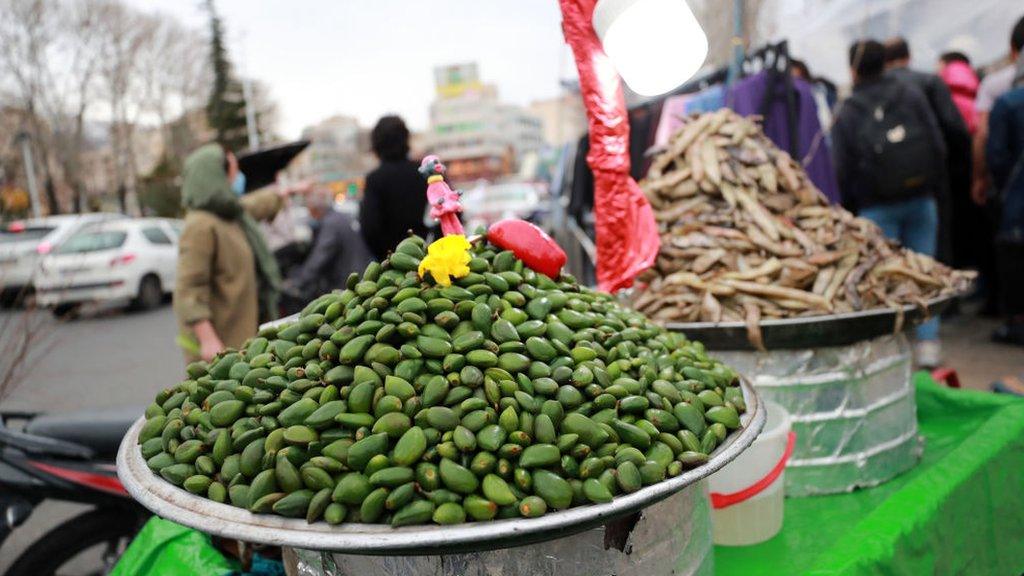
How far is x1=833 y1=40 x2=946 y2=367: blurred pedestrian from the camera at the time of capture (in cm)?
405

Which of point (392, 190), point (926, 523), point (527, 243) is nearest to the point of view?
point (527, 243)

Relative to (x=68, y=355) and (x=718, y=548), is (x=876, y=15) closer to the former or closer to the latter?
(x=718, y=548)

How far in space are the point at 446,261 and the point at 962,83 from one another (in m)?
5.79

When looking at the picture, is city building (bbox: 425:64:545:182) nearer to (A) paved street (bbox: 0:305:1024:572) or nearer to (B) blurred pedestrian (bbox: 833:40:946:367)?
(A) paved street (bbox: 0:305:1024:572)

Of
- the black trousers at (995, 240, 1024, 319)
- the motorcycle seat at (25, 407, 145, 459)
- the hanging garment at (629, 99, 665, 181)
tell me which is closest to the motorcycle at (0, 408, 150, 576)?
the motorcycle seat at (25, 407, 145, 459)

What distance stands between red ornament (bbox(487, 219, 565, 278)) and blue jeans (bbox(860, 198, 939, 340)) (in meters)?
3.26

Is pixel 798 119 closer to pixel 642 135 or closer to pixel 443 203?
pixel 642 135

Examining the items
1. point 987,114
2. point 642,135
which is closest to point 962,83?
point 987,114

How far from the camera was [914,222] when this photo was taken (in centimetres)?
422

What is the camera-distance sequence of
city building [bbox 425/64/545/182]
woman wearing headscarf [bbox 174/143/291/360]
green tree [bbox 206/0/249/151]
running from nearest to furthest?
1. woman wearing headscarf [bbox 174/143/291/360]
2. green tree [bbox 206/0/249/151]
3. city building [bbox 425/64/545/182]

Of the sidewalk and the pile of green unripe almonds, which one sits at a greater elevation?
the pile of green unripe almonds

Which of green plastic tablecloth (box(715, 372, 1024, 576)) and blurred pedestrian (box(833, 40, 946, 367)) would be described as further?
blurred pedestrian (box(833, 40, 946, 367))

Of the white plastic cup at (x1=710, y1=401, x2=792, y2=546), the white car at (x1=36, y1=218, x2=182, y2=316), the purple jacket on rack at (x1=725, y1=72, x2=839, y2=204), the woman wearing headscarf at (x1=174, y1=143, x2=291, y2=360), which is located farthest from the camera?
the white car at (x1=36, y1=218, x2=182, y2=316)

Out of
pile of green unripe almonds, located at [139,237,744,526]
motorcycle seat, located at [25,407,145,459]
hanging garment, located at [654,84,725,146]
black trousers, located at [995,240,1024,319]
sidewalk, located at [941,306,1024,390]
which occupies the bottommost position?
sidewalk, located at [941,306,1024,390]
